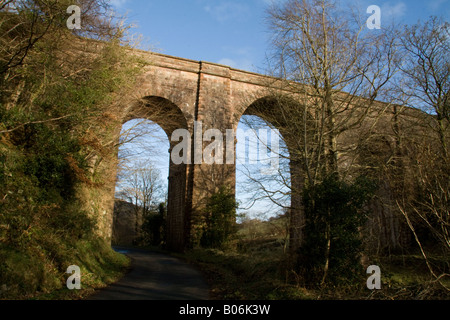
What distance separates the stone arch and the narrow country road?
15.0 ft

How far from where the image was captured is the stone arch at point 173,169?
44.3 feet

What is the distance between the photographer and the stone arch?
13500 mm

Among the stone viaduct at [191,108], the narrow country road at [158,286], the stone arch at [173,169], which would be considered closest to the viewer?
the narrow country road at [158,286]

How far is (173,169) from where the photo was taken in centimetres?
1652

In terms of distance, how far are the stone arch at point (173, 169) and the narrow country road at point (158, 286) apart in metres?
4.58

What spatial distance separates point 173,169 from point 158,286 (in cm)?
996

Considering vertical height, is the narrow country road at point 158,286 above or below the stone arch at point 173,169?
below

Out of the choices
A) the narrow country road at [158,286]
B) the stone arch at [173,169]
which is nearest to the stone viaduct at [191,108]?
the stone arch at [173,169]

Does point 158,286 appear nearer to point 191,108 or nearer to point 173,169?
point 191,108

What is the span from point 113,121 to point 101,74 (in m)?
1.63

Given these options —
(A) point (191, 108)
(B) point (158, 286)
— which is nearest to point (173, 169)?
(A) point (191, 108)

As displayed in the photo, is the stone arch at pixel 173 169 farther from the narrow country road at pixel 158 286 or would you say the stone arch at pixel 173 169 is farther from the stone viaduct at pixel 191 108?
the narrow country road at pixel 158 286

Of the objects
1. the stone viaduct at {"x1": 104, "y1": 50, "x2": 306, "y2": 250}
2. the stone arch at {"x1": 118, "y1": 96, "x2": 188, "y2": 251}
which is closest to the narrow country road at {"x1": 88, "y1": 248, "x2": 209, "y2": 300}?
the stone viaduct at {"x1": 104, "y1": 50, "x2": 306, "y2": 250}
